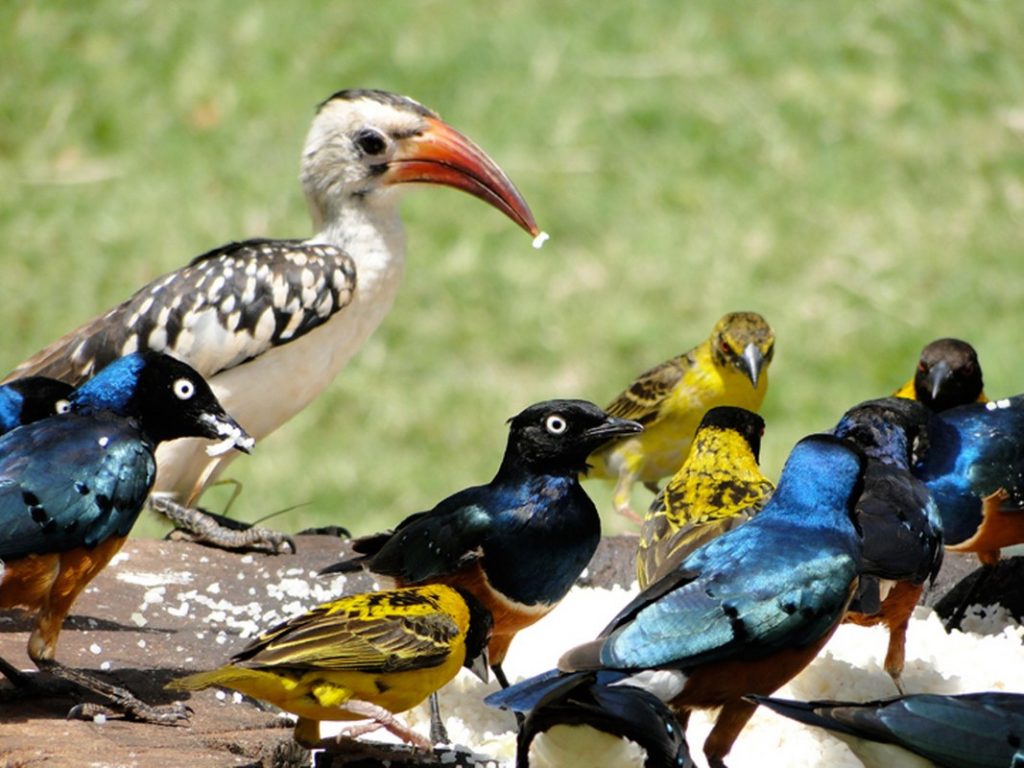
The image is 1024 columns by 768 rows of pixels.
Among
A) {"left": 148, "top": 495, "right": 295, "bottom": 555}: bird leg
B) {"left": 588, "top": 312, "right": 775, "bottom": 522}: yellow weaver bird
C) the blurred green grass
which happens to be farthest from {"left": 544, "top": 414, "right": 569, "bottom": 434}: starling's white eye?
the blurred green grass

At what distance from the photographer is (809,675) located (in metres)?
5.03

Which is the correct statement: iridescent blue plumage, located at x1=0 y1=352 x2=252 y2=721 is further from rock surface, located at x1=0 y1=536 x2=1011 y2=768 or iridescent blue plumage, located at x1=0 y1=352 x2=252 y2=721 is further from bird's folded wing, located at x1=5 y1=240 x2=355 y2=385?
bird's folded wing, located at x1=5 y1=240 x2=355 y2=385

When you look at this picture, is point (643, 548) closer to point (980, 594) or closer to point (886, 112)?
point (980, 594)

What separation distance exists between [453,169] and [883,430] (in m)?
2.43

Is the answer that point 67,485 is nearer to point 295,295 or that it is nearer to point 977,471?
point 295,295

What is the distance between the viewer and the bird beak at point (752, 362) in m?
6.66

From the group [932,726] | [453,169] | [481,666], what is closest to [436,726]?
[481,666]

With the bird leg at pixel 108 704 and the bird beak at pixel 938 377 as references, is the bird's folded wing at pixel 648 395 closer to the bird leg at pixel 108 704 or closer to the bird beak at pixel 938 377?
the bird beak at pixel 938 377

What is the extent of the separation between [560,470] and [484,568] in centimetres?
30

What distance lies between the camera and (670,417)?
700cm

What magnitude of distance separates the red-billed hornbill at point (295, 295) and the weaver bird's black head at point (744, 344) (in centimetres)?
76

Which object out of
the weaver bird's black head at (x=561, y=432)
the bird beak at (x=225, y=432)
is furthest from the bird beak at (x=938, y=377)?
the bird beak at (x=225, y=432)

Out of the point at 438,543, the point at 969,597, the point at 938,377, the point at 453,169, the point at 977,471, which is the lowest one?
the point at 438,543

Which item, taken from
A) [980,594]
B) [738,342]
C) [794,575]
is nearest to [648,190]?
[738,342]
